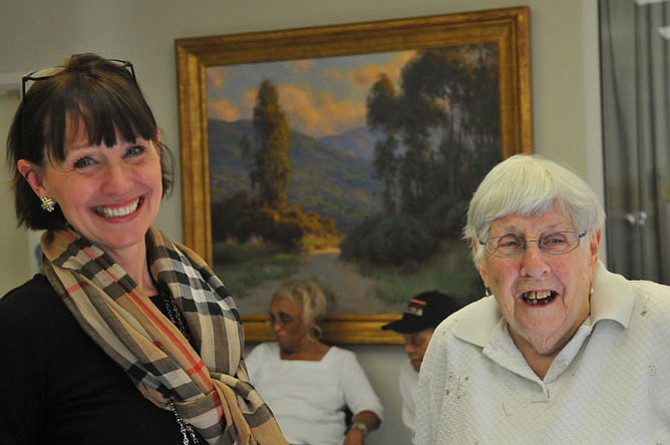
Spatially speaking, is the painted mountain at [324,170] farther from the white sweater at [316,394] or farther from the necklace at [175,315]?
the necklace at [175,315]

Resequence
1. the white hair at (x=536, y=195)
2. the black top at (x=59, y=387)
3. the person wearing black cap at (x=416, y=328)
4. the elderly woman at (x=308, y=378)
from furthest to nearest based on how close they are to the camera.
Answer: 1. the elderly woman at (x=308, y=378)
2. the person wearing black cap at (x=416, y=328)
3. the white hair at (x=536, y=195)
4. the black top at (x=59, y=387)

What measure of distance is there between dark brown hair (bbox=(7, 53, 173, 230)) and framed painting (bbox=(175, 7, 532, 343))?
2.94 m

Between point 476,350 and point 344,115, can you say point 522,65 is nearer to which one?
point 344,115

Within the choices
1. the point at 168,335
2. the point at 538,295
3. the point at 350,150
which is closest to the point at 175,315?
the point at 168,335

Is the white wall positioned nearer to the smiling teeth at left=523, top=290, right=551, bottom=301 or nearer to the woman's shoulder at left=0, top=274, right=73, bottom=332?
the smiling teeth at left=523, top=290, right=551, bottom=301

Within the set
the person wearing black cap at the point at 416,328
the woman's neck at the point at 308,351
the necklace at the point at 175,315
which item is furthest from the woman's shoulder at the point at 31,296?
the woman's neck at the point at 308,351

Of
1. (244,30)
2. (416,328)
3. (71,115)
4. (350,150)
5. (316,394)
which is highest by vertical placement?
(244,30)

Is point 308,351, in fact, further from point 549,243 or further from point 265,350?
point 549,243

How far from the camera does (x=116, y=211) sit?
174 centimetres

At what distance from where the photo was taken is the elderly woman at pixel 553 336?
6.23ft

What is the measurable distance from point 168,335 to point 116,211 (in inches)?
9.4

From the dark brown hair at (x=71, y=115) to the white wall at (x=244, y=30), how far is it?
2991 millimetres

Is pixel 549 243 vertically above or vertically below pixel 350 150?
below

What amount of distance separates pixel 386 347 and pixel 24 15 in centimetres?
265
